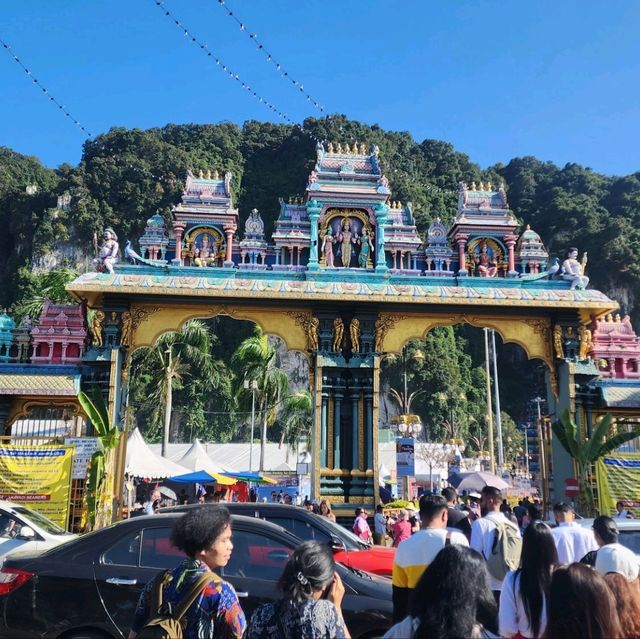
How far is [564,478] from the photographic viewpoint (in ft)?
47.9

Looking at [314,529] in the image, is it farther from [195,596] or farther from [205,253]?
[205,253]

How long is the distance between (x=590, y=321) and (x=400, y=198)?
155ft

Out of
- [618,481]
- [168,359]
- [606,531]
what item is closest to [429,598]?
[606,531]

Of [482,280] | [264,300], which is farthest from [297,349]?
[482,280]

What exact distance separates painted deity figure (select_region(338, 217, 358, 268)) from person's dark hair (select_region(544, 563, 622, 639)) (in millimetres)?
13498

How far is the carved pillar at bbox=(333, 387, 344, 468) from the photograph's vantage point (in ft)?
48.2

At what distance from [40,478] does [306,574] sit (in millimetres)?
11037

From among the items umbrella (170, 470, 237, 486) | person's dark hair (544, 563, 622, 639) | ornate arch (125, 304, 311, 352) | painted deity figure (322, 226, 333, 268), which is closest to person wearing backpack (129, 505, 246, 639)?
person's dark hair (544, 563, 622, 639)

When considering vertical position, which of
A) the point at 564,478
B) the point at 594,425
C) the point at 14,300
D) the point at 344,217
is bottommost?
the point at 564,478

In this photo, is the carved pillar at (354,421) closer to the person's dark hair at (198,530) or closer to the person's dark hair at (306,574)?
the person's dark hair at (198,530)

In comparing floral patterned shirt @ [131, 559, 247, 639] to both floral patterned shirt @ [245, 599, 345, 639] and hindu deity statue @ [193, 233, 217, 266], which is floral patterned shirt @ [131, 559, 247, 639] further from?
hindu deity statue @ [193, 233, 217, 266]

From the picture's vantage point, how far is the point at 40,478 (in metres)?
12.4

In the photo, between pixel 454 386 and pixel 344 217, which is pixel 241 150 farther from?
pixel 344 217

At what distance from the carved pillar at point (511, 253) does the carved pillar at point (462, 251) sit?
1.03 metres
